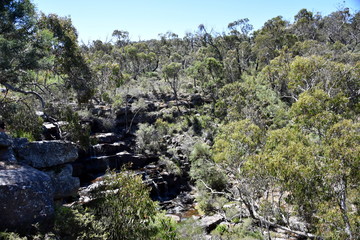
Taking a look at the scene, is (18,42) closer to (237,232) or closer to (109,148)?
(237,232)

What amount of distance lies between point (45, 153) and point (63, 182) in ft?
4.48

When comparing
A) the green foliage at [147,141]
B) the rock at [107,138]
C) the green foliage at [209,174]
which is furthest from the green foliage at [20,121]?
the green foliage at [147,141]

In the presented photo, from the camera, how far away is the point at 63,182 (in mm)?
9414

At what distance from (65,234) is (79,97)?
7.80 meters

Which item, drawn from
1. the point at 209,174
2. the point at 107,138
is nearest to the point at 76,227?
the point at 209,174

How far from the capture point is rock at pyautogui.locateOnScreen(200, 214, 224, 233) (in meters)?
12.8

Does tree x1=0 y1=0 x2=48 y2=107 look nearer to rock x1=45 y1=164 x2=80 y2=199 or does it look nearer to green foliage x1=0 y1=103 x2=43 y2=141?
green foliage x1=0 y1=103 x2=43 y2=141

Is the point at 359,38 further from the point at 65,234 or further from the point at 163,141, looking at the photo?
the point at 65,234

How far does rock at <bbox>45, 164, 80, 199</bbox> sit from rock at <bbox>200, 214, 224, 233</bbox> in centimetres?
697

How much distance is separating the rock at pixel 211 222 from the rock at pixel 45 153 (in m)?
7.65

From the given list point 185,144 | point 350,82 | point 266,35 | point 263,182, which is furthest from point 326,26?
point 263,182

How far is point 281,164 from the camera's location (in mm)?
7312

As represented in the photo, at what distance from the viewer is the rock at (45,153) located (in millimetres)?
8984

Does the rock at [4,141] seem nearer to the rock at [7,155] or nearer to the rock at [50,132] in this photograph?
the rock at [7,155]
